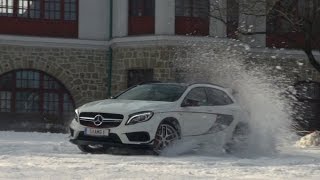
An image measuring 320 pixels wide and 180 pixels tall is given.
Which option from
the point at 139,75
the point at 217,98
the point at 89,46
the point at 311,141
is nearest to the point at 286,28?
the point at 139,75

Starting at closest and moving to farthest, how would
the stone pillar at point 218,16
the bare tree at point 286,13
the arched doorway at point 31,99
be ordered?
the bare tree at point 286,13 → the stone pillar at point 218,16 → the arched doorway at point 31,99

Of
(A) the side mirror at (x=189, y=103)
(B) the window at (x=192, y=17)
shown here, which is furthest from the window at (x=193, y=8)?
(A) the side mirror at (x=189, y=103)

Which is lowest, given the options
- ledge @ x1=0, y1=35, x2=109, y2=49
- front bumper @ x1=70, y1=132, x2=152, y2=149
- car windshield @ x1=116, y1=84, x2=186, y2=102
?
front bumper @ x1=70, y1=132, x2=152, y2=149

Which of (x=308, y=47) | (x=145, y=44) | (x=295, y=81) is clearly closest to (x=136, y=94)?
(x=308, y=47)

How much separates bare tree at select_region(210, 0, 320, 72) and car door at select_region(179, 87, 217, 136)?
17.7 feet

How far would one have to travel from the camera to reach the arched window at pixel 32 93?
22734 millimetres

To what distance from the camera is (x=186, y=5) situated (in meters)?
22.3

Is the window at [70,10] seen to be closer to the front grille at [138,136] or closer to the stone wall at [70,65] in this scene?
the stone wall at [70,65]

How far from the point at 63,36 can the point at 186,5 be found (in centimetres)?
482

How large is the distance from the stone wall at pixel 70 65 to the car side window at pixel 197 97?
11590 millimetres

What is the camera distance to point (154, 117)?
10.7 meters

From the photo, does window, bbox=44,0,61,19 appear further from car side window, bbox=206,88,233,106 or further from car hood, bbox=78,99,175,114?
car hood, bbox=78,99,175,114

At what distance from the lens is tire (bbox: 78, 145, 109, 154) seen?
11.3 metres

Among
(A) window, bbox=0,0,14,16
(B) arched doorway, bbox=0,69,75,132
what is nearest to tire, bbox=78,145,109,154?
(B) arched doorway, bbox=0,69,75,132
